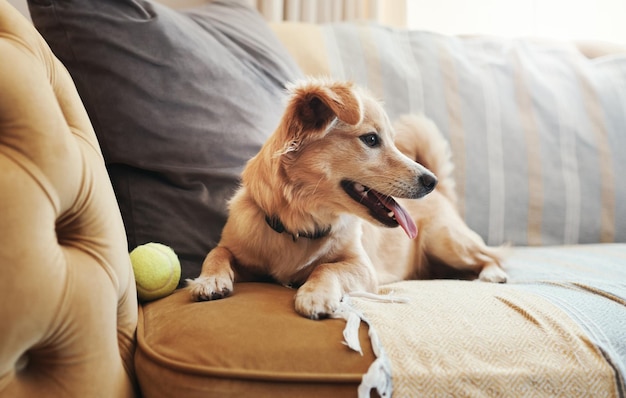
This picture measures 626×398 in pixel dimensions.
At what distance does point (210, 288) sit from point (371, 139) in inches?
22.0

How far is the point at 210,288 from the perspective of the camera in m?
1.12

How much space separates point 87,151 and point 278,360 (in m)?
0.49

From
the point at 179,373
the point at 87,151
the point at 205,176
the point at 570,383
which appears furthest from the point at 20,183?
the point at 570,383

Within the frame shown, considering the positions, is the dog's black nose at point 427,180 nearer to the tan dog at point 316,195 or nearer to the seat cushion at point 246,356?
the tan dog at point 316,195

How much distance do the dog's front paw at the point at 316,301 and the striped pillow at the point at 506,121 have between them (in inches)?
41.8

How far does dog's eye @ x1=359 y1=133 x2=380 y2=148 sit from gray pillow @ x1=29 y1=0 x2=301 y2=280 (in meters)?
0.32

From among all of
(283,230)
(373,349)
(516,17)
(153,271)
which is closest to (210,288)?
(153,271)

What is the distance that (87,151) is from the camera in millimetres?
939

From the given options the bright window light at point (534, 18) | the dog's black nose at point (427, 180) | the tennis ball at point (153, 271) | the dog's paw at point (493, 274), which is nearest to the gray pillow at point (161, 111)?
the tennis ball at point (153, 271)

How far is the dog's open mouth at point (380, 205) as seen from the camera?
51.4 inches

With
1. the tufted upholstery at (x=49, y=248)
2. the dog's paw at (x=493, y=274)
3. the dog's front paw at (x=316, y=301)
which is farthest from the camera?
the dog's paw at (x=493, y=274)

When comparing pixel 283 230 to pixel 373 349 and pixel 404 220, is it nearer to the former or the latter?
pixel 404 220

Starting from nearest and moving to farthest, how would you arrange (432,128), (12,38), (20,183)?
(20,183), (12,38), (432,128)

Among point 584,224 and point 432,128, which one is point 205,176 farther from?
point 584,224
